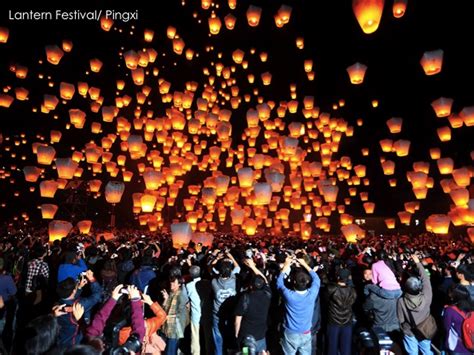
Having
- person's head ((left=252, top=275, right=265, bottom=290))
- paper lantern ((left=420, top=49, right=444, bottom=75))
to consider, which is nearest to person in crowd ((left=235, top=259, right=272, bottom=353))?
person's head ((left=252, top=275, right=265, bottom=290))

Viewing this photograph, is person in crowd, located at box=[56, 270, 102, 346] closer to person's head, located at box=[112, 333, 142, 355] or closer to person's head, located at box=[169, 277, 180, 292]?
person's head, located at box=[169, 277, 180, 292]

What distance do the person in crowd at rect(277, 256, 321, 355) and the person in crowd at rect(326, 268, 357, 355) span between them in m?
0.63

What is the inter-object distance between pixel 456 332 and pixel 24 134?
81.6ft

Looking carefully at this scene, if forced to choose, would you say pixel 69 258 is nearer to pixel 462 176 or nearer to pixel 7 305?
pixel 7 305

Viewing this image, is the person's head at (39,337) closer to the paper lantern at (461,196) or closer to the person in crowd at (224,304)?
the person in crowd at (224,304)

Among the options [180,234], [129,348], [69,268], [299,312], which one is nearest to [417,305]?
[299,312]

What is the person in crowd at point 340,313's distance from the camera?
4539mm

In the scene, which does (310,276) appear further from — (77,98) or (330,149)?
(77,98)

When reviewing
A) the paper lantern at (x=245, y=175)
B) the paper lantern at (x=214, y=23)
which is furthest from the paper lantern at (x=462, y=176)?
the paper lantern at (x=214, y=23)

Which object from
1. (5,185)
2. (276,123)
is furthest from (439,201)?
(5,185)

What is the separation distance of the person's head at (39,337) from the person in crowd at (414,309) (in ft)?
12.0

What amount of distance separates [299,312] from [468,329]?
5.33ft

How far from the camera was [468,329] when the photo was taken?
347 cm

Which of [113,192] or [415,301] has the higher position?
[113,192]
